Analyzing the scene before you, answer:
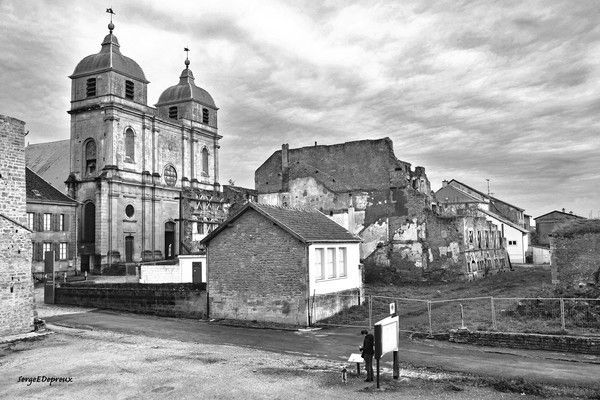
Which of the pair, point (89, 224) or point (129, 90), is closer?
point (89, 224)

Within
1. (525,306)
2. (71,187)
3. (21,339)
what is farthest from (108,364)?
(71,187)

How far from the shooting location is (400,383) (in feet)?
40.6

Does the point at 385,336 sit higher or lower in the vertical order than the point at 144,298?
higher

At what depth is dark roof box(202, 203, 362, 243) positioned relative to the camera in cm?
2172

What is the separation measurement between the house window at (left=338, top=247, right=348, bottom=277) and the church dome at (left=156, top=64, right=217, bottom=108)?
1611 inches

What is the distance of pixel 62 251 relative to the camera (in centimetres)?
4406

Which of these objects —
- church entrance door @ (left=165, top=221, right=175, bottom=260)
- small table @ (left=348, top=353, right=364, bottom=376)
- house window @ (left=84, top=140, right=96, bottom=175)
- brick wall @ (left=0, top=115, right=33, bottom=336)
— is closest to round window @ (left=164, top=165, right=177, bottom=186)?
church entrance door @ (left=165, top=221, right=175, bottom=260)

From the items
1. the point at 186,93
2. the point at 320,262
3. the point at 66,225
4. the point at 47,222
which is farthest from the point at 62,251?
the point at 320,262

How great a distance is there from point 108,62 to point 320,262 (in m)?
35.8

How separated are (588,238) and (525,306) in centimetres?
667

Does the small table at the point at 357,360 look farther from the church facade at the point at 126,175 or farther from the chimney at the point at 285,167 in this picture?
the church facade at the point at 126,175

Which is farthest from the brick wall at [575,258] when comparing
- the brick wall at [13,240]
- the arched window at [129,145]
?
the arched window at [129,145]

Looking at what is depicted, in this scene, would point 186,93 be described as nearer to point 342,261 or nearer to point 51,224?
point 51,224

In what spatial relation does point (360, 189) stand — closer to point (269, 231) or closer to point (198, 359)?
point (269, 231)
